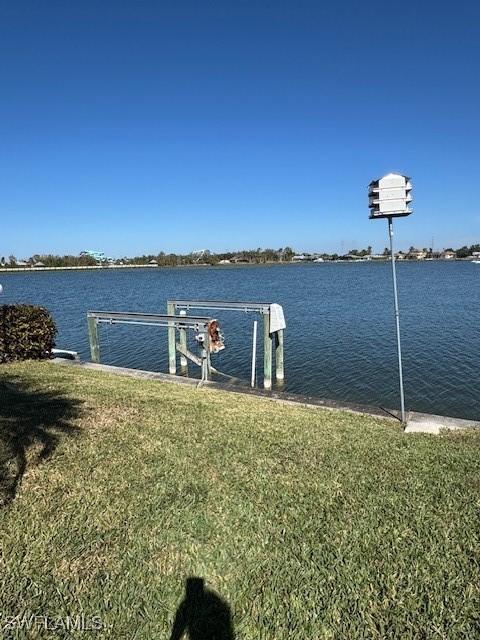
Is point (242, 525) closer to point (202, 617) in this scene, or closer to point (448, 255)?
point (202, 617)

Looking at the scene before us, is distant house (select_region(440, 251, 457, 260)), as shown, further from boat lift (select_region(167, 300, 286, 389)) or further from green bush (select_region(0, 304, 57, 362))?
green bush (select_region(0, 304, 57, 362))

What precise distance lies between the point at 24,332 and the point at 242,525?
856cm

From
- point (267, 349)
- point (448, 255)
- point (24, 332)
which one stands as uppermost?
point (448, 255)

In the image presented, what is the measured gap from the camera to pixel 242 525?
3.33 m

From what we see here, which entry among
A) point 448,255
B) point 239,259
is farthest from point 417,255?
point 239,259

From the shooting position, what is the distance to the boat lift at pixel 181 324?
32.6 ft

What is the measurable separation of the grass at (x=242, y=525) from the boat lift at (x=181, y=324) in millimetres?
4418

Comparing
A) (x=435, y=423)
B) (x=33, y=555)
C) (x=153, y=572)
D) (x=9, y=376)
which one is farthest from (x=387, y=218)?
(x=9, y=376)

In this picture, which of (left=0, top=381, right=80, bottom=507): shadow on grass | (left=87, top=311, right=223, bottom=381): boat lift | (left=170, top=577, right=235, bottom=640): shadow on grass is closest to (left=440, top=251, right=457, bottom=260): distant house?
(left=87, top=311, right=223, bottom=381): boat lift

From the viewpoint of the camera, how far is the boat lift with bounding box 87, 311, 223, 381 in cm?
994

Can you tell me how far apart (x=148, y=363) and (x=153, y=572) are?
12.0 m

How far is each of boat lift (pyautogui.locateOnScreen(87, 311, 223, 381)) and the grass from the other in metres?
4.42

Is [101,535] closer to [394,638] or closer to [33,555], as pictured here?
[33,555]

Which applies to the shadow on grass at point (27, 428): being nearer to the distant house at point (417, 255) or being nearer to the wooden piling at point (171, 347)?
the wooden piling at point (171, 347)
